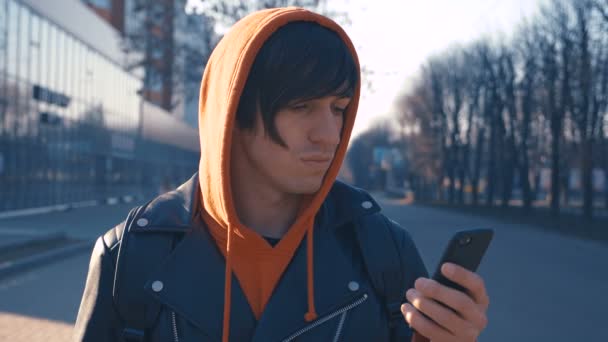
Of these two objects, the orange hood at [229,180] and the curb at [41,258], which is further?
the curb at [41,258]

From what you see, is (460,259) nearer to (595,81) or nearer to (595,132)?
(595,81)

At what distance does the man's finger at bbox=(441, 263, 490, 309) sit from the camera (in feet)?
4.07

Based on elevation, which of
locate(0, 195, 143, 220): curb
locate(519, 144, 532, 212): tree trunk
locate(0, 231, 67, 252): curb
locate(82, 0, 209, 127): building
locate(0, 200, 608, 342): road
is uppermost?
locate(82, 0, 209, 127): building

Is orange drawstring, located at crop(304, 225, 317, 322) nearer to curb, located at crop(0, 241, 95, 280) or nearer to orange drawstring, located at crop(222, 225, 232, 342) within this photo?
orange drawstring, located at crop(222, 225, 232, 342)

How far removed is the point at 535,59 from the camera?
27.5 metres

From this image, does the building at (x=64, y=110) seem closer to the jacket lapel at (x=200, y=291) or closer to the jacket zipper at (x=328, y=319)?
the jacket lapel at (x=200, y=291)

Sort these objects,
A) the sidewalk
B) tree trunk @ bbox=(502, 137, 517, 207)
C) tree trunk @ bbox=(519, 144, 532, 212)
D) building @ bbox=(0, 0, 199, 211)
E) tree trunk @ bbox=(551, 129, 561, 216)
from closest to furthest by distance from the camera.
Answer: the sidewalk < building @ bbox=(0, 0, 199, 211) < tree trunk @ bbox=(551, 129, 561, 216) < tree trunk @ bbox=(519, 144, 532, 212) < tree trunk @ bbox=(502, 137, 517, 207)

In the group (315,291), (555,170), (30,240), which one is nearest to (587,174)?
(555,170)

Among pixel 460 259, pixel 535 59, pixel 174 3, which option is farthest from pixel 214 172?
pixel 535 59

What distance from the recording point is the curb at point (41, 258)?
10336 mm

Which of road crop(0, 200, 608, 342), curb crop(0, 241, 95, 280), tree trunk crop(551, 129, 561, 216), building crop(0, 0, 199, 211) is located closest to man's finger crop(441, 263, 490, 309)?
road crop(0, 200, 608, 342)

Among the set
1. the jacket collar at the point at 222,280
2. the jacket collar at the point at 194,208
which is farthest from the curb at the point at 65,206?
the jacket collar at the point at 222,280

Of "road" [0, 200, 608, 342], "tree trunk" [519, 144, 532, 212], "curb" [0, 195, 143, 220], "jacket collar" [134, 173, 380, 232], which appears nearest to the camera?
"jacket collar" [134, 173, 380, 232]

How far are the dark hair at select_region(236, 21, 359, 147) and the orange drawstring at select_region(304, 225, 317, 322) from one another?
26 cm
